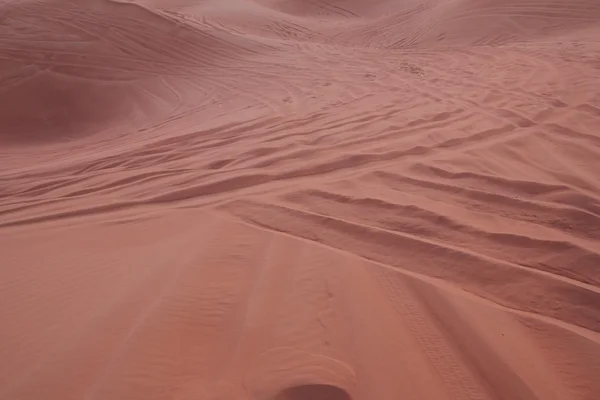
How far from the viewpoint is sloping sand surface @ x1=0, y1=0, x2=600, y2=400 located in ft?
5.21

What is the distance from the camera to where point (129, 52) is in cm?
721

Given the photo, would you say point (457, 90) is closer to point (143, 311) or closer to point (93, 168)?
point (93, 168)

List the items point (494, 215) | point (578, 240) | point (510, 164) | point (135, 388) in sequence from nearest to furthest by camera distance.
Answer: point (135, 388) < point (578, 240) < point (494, 215) < point (510, 164)

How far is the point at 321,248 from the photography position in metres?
2.24

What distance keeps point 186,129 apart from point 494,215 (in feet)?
9.82

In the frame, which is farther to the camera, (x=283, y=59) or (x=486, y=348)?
(x=283, y=59)

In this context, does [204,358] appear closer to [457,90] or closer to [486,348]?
[486,348]

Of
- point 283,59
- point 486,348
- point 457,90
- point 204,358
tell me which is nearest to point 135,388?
point 204,358

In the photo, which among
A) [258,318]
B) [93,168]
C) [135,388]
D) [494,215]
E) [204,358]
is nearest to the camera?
[135,388]

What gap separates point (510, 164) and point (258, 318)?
1997 millimetres

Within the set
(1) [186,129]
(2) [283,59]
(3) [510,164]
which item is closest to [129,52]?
(2) [283,59]

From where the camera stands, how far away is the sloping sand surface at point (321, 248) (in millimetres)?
1588

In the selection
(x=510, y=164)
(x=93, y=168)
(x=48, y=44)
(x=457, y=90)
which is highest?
(x=48, y=44)

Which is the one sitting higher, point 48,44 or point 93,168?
point 48,44
